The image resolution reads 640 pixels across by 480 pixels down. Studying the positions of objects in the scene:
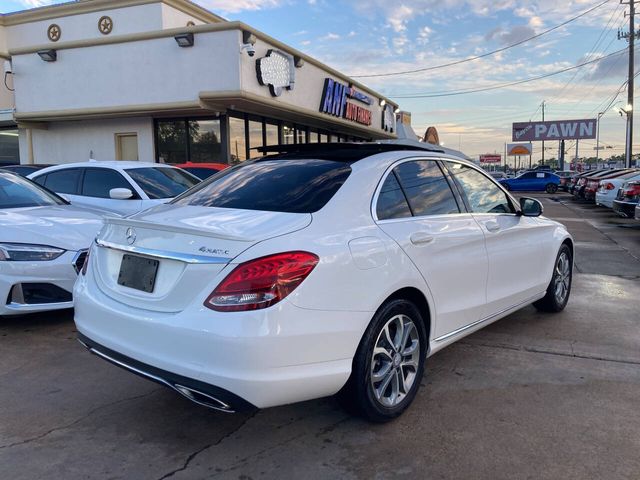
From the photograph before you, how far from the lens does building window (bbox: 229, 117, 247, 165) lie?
51.6 feet

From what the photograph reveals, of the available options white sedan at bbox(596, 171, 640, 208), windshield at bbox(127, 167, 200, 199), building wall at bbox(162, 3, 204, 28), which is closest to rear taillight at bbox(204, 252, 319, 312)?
windshield at bbox(127, 167, 200, 199)

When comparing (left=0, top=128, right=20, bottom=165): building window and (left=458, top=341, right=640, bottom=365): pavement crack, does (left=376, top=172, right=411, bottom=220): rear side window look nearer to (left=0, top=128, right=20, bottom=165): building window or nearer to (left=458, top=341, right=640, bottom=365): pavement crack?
(left=458, top=341, right=640, bottom=365): pavement crack

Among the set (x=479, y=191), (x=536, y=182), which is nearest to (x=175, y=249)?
(x=479, y=191)

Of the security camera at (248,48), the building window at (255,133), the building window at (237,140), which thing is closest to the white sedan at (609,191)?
the building window at (255,133)

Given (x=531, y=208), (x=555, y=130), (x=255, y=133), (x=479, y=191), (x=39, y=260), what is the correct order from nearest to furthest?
(x=479, y=191), (x=39, y=260), (x=531, y=208), (x=255, y=133), (x=555, y=130)

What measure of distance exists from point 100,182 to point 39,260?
10.7ft

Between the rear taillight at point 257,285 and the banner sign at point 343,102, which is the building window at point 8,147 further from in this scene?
the rear taillight at point 257,285

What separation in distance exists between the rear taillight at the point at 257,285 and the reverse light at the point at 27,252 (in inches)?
109

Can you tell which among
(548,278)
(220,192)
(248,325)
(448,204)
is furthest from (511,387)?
(220,192)

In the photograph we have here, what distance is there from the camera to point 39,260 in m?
4.70

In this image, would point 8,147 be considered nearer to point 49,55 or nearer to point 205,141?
point 49,55

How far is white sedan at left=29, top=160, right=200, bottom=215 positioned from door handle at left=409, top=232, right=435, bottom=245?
4793 millimetres

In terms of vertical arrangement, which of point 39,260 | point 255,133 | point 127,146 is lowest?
point 39,260

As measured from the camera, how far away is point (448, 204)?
13.0 ft
